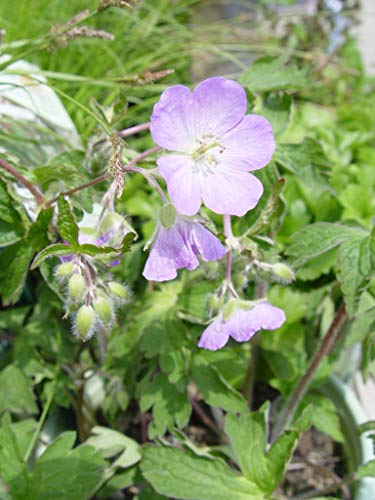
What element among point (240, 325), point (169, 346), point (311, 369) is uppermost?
point (240, 325)

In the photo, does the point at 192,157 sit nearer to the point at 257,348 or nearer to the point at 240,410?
the point at 240,410

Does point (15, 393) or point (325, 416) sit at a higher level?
point (15, 393)

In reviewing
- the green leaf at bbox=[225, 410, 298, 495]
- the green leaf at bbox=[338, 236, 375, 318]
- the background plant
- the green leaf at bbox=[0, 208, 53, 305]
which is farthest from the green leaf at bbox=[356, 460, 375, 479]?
the green leaf at bbox=[0, 208, 53, 305]

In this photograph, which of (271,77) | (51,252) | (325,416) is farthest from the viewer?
(325,416)

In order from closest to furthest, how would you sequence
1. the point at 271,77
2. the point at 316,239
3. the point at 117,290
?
the point at 117,290 < the point at 316,239 < the point at 271,77

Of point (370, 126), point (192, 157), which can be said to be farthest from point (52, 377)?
point (370, 126)

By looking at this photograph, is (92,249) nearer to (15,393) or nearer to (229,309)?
(229,309)

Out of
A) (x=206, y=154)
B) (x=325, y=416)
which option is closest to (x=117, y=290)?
(x=206, y=154)

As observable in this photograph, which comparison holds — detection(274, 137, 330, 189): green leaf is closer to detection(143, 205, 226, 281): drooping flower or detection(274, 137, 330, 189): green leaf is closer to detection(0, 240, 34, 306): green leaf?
detection(143, 205, 226, 281): drooping flower
